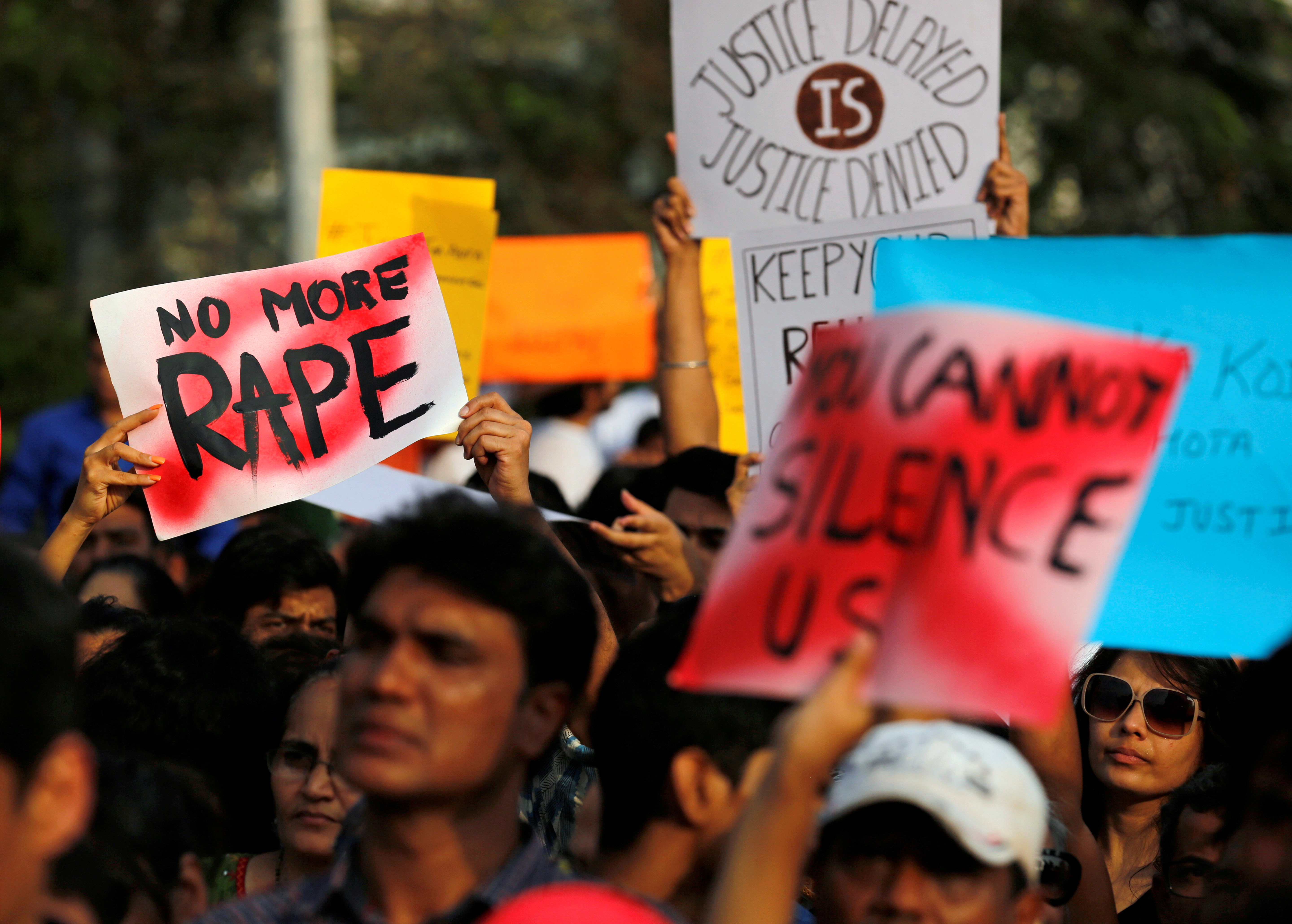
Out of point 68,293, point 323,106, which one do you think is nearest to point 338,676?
point 323,106

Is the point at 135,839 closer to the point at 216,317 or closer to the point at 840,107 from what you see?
the point at 216,317

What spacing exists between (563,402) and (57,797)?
6.35 metres

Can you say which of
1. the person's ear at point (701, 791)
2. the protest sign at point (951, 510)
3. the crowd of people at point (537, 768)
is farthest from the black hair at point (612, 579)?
the protest sign at point (951, 510)

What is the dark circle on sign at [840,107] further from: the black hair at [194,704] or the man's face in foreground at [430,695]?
the man's face in foreground at [430,695]

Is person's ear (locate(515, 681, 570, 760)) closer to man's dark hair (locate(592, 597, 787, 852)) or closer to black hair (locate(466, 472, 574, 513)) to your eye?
man's dark hair (locate(592, 597, 787, 852))

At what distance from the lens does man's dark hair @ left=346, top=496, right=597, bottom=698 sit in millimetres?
2352

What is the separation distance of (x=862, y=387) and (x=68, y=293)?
14.9 meters

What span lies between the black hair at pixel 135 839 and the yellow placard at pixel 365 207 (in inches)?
117

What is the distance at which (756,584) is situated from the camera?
2.13 meters

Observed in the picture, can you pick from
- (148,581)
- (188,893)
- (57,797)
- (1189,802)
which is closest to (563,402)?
(148,581)

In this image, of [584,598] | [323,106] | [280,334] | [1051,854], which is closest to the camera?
[584,598]

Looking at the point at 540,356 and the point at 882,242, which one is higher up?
the point at 882,242

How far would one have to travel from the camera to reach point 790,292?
15.9 ft

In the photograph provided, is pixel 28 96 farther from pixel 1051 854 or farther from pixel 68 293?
pixel 1051 854
